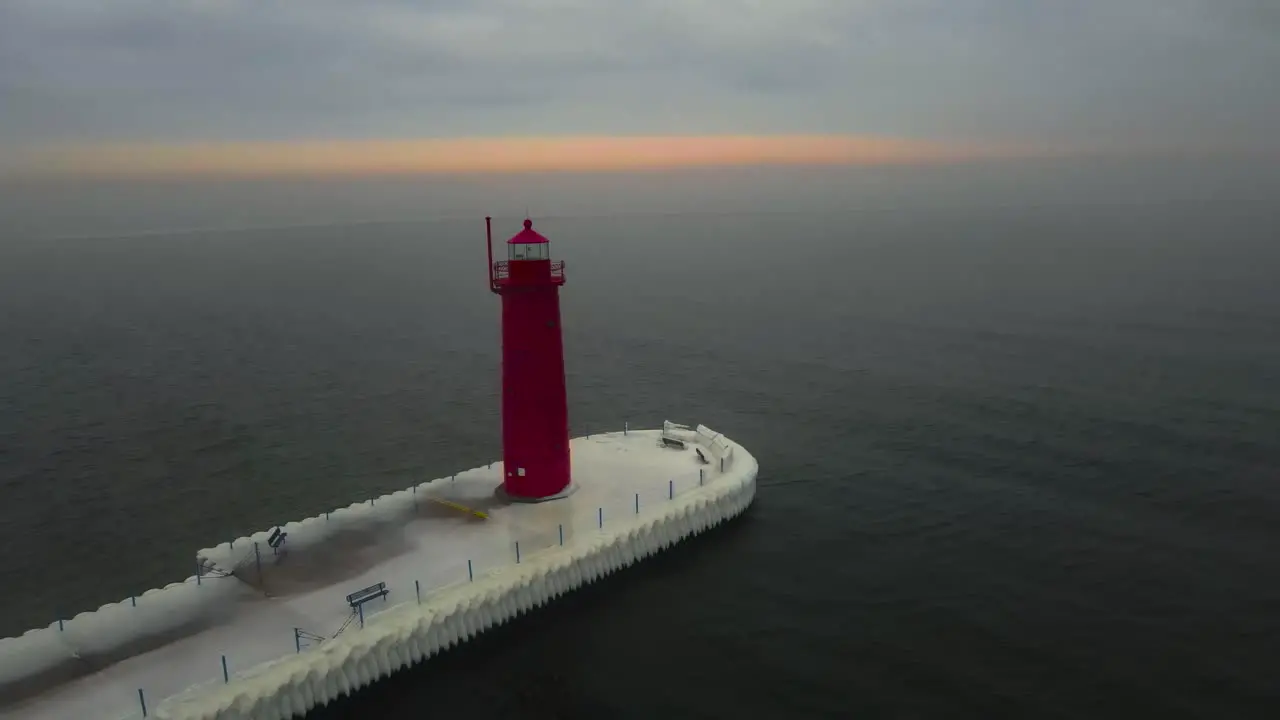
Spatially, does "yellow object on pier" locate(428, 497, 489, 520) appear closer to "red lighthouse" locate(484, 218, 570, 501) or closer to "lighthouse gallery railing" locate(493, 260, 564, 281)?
"red lighthouse" locate(484, 218, 570, 501)

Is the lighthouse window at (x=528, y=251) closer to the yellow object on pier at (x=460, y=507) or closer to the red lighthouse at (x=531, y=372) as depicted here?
the red lighthouse at (x=531, y=372)

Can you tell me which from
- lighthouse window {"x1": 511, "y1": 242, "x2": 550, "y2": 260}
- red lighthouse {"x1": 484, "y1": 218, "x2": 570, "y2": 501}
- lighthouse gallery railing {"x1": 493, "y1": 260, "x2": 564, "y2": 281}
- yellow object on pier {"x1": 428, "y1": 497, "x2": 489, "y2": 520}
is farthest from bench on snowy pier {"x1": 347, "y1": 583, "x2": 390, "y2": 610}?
lighthouse window {"x1": 511, "y1": 242, "x2": 550, "y2": 260}

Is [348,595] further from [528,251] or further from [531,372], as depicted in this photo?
[528,251]

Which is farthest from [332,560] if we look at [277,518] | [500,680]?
[277,518]

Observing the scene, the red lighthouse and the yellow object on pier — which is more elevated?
the red lighthouse

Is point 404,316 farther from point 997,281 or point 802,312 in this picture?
point 997,281

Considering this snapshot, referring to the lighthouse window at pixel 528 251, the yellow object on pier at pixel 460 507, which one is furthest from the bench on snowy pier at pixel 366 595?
the lighthouse window at pixel 528 251

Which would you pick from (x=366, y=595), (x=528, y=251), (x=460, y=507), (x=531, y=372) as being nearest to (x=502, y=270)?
(x=528, y=251)

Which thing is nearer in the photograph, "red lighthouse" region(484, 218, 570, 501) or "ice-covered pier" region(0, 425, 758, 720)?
"ice-covered pier" region(0, 425, 758, 720)
